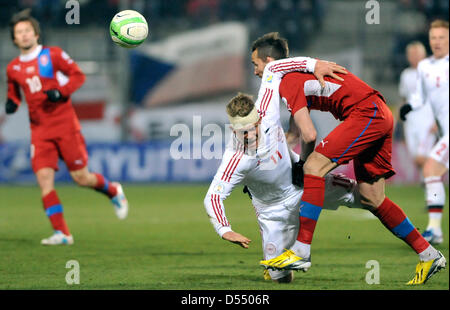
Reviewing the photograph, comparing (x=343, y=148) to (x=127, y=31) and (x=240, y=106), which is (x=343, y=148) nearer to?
(x=240, y=106)

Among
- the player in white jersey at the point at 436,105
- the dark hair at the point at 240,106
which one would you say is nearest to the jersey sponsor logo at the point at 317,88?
the dark hair at the point at 240,106

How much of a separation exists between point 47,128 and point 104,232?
5.33 ft

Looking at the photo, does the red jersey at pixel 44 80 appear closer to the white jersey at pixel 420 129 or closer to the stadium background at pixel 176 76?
the stadium background at pixel 176 76

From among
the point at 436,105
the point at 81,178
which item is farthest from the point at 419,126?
the point at 81,178

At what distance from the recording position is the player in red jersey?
538cm

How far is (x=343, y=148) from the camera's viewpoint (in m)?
5.46

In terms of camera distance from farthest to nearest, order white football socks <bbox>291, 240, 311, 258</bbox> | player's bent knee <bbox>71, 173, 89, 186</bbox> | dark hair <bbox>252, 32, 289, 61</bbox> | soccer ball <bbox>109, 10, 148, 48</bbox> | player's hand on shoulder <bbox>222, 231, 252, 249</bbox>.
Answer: player's bent knee <bbox>71, 173, 89, 186</bbox>, soccer ball <bbox>109, 10, 148, 48</bbox>, dark hair <bbox>252, 32, 289, 61</bbox>, white football socks <bbox>291, 240, 311, 258</bbox>, player's hand on shoulder <bbox>222, 231, 252, 249</bbox>

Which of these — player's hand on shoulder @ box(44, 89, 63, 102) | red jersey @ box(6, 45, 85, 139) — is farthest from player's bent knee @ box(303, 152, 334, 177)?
red jersey @ box(6, 45, 85, 139)

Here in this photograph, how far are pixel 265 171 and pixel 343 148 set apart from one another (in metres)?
0.55

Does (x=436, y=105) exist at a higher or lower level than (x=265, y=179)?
higher

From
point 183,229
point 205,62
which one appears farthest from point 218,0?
point 183,229

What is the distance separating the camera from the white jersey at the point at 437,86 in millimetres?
8352

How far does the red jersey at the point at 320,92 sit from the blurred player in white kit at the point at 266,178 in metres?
0.10

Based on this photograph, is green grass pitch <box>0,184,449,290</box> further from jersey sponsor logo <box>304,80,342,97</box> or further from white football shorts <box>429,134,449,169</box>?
jersey sponsor logo <box>304,80,342,97</box>
